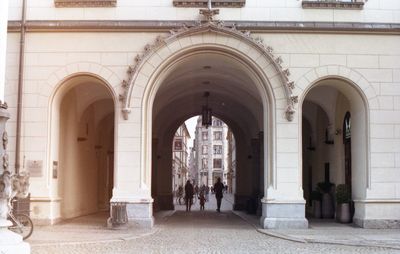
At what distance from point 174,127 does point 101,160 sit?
5.36 meters

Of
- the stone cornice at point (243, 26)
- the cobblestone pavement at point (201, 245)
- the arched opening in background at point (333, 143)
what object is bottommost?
the cobblestone pavement at point (201, 245)

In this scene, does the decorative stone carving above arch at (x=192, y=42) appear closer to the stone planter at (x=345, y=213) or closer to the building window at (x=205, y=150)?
the stone planter at (x=345, y=213)

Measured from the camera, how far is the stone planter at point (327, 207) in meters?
21.9

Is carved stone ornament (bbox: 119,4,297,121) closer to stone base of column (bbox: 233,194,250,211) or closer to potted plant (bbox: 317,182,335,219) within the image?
potted plant (bbox: 317,182,335,219)

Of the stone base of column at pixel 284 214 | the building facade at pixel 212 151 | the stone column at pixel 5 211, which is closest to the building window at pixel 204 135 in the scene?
the building facade at pixel 212 151

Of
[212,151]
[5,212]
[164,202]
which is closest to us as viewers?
[5,212]

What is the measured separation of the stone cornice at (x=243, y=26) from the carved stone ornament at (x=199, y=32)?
203 millimetres

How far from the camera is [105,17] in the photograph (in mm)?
18703

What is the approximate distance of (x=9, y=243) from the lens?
978 cm

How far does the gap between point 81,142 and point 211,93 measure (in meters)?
7.08

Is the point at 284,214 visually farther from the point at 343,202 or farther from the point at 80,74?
the point at 80,74

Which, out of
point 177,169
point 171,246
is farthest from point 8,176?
point 177,169

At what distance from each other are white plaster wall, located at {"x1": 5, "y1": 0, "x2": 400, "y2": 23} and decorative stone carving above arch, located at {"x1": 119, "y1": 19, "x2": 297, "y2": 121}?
45cm

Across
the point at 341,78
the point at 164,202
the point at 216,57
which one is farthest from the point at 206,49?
the point at 164,202
